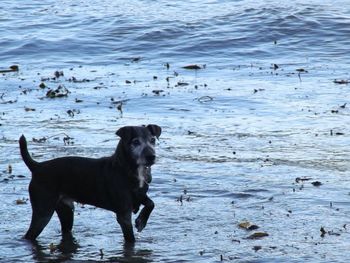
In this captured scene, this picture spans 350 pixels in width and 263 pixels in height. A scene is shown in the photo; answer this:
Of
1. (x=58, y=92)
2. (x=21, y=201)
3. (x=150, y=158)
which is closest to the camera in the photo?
(x=150, y=158)

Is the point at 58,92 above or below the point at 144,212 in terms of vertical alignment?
above

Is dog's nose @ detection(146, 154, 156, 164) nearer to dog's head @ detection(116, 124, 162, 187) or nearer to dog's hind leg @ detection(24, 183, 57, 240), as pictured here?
dog's head @ detection(116, 124, 162, 187)

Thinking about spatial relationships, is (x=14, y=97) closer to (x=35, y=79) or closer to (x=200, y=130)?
(x=35, y=79)

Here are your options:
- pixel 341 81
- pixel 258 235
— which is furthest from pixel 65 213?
pixel 341 81

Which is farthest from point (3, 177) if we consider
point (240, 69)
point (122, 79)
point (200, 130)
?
point (240, 69)

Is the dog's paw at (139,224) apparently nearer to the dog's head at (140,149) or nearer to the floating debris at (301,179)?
the dog's head at (140,149)

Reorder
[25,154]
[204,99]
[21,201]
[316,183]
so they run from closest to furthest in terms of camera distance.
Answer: [25,154]
[21,201]
[316,183]
[204,99]

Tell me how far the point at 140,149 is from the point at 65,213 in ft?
4.64

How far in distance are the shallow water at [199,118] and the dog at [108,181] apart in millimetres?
408

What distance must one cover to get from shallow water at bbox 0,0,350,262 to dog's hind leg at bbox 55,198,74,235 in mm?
167

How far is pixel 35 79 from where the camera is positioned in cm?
2195

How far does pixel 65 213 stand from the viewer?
36.0ft

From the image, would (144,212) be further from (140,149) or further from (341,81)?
(341,81)

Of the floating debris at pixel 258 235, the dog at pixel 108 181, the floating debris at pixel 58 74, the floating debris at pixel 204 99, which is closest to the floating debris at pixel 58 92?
the floating debris at pixel 58 74
